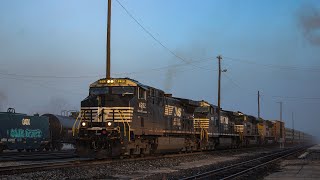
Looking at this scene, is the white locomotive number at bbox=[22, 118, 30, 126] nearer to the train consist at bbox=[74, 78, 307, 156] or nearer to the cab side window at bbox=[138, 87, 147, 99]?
the train consist at bbox=[74, 78, 307, 156]

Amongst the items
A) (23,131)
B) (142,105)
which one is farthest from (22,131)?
(142,105)

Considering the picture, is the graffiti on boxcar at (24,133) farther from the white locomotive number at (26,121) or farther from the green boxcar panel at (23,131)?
the white locomotive number at (26,121)

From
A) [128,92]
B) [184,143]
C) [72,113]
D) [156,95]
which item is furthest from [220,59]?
[128,92]

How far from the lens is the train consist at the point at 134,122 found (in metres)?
21.0

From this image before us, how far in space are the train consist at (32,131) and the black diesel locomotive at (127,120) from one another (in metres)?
12.5

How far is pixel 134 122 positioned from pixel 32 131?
16386 mm

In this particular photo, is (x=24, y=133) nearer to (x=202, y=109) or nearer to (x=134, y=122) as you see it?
(x=202, y=109)

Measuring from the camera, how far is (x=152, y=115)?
81.1 feet

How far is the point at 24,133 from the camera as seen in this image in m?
34.2

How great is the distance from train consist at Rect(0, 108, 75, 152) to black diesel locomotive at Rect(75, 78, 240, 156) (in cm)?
1255

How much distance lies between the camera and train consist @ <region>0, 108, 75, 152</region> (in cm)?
3219

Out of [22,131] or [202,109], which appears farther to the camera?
[202,109]

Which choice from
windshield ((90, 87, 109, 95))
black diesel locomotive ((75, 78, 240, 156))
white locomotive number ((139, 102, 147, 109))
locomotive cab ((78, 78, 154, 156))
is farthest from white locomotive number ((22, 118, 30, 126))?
white locomotive number ((139, 102, 147, 109))

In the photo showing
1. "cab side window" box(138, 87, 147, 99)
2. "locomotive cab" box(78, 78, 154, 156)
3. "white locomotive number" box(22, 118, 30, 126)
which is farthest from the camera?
"white locomotive number" box(22, 118, 30, 126)
